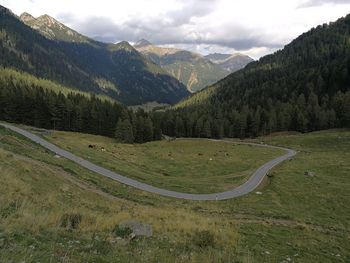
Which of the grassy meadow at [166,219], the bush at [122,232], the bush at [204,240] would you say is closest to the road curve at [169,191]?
the grassy meadow at [166,219]

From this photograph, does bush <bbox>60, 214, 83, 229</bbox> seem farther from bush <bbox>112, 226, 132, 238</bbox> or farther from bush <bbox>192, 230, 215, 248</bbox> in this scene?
bush <bbox>192, 230, 215, 248</bbox>

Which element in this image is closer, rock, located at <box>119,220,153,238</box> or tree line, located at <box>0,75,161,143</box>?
rock, located at <box>119,220,153,238</box>

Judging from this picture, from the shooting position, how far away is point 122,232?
15641 mm

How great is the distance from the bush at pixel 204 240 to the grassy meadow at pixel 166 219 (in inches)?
2.2

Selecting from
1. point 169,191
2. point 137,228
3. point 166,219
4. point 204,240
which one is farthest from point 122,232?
point 169,191

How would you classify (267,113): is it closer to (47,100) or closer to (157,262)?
(47,100)

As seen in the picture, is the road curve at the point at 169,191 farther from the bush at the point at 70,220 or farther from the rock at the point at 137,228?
the bush at the point at 70,220

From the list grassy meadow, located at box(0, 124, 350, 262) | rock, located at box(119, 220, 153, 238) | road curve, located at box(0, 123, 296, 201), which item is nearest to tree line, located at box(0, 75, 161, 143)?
road curve, located at box(0, 123, 296, 201)

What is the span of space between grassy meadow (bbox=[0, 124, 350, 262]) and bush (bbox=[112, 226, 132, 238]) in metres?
0.48

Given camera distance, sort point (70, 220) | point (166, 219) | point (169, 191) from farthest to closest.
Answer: point (169, 191) < point (166, 219) < point (70, 220)

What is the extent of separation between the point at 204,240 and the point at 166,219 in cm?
646

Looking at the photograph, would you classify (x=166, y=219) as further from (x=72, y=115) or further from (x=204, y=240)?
(x=72, y=115)

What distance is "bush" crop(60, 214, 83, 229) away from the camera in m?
15.5

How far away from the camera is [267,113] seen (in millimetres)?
168875
